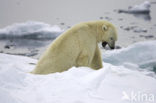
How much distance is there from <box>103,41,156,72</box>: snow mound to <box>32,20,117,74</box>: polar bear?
2.21 meters

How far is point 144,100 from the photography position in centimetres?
244

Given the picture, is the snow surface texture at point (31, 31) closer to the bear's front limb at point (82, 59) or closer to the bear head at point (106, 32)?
the bear head at point (106, 32)

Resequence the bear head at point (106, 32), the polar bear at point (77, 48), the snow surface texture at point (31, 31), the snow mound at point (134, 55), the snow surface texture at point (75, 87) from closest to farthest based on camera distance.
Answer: the snow surface texture at point (75, 87)
the polar bear at point (77, 48)
the bear head at point (106, 32)
the snow mound at point (134, 55)
the snow surface texture at point (31, 31)

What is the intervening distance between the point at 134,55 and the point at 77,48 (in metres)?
3.18

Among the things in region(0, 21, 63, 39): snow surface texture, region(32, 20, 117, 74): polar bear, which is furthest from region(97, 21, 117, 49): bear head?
region(0, 21, 63, 39): snow surface texture

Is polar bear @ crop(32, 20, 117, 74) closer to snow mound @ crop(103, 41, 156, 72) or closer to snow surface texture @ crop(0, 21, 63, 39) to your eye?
snow mound @ crop(103, 41, 156, 72)

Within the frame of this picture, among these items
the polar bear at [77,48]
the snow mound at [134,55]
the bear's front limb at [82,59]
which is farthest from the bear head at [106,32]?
the snow mound at [134,55]

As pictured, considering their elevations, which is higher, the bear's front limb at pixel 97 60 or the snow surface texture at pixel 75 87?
the snow surface texture at pixel 75 87

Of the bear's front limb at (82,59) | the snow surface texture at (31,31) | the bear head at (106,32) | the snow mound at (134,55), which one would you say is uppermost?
the bear head at (106,32)

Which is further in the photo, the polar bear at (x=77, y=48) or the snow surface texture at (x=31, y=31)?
the snow surface texture at (x=31, y=31)

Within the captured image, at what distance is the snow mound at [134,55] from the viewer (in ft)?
21.9

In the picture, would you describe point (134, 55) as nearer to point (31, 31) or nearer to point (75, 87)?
point (75, 87)

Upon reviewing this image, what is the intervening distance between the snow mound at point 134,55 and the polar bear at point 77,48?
2.21m


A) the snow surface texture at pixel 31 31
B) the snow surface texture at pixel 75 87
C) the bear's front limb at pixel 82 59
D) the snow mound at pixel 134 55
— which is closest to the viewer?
the snow surface texture at pixel 75 87
